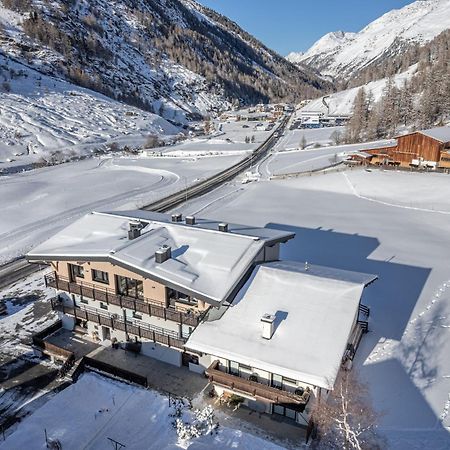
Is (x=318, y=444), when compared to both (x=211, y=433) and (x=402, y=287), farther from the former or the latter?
Result: (x=402, y=287)

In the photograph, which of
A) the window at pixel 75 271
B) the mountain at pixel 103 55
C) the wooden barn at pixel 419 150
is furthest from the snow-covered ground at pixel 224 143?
the window at pixel 75 271

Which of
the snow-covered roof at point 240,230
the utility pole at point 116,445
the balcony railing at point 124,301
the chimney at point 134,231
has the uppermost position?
the chimney at point 134,231

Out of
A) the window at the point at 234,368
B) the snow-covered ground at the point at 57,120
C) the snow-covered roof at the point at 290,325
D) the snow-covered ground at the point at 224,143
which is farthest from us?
the snow-covered ground at the point at 224,143

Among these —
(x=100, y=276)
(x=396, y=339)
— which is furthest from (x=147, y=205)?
(x=396, y=339)

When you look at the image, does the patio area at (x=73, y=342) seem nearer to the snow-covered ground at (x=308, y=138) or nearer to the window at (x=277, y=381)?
the window at (x=277, y=381)

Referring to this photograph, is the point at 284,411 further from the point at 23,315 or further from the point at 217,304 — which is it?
the point at 23,315

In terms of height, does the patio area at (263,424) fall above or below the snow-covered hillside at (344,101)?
below

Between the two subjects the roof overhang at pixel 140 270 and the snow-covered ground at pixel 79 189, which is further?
the snow-covered ground at pixel 79 189

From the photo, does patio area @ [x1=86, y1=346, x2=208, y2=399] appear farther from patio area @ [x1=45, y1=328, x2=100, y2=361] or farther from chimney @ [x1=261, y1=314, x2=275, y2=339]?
chimney @ [x1=261, y1=314, x2=275, y2=339]
